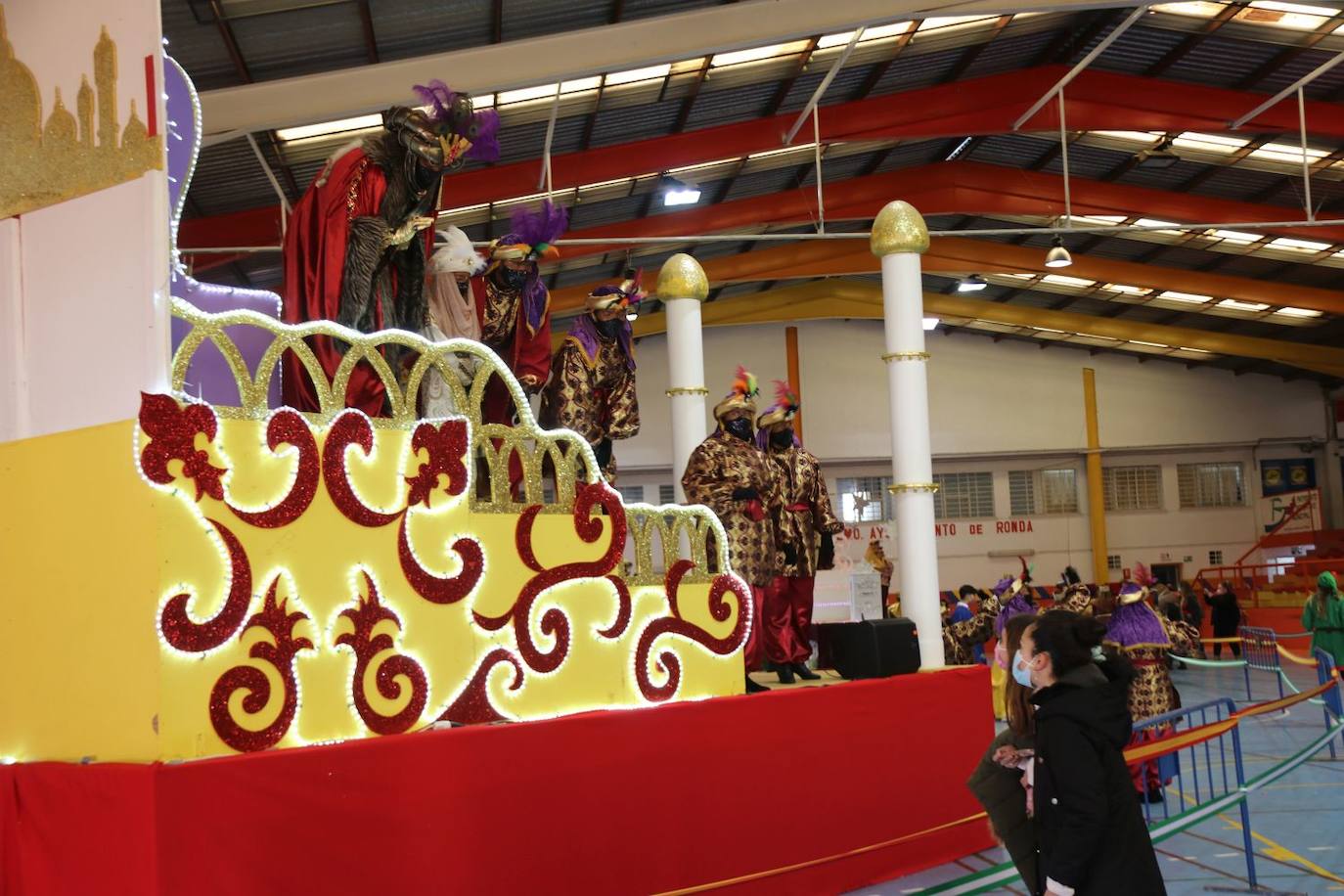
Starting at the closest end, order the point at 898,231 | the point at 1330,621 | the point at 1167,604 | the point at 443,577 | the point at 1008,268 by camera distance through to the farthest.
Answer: the point at 443,577 < the point at 898,231 < the point at 1330,621 < the point at 1167,604 < the point at 1008,268

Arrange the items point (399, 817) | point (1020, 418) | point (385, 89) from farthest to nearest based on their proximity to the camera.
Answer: point (1020, 418) < point (385, 89) < point (399, 817)

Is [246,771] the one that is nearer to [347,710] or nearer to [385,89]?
[347,710]

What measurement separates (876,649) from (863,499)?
1889cm

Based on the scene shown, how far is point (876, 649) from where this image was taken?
23.1ft

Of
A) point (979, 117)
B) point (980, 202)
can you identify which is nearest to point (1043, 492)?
point (980, 202)

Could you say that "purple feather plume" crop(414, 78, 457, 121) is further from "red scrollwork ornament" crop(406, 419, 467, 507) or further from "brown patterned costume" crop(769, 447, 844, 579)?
"brown patterned costume" crop(769, 447, 844, 579)

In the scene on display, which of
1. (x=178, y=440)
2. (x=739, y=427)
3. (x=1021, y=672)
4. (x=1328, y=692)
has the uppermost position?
Result: (x=739, y=427)

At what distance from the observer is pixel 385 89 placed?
9023 mm

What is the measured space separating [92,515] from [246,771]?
2.77 ft

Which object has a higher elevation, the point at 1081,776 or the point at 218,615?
the point at 218,615

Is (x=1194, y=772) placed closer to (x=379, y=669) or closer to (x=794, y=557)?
(x=794, y=557)

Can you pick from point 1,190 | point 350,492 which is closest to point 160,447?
point 350,492

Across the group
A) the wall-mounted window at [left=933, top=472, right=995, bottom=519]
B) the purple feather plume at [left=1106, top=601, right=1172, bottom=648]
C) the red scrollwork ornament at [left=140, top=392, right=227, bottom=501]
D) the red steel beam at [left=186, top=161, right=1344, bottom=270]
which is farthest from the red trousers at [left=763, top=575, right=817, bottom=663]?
the wall-mounted window at [left=933, top=472, right=995, bottom=519]

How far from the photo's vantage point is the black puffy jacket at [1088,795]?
10.7 feet
